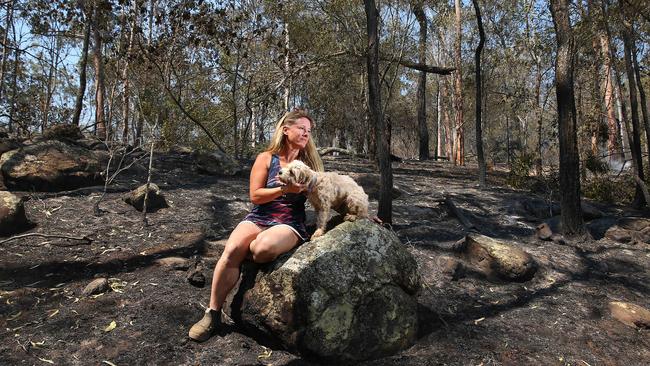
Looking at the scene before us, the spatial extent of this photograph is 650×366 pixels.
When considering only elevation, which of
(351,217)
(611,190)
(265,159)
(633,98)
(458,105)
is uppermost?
(458,105)

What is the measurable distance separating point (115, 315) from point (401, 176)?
31.9 feet

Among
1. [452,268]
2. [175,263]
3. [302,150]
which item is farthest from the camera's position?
[452,268]

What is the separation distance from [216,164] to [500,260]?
6.59m

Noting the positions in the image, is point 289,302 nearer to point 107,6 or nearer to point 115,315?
point 115,315

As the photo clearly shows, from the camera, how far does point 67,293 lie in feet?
13.6

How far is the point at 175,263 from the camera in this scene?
16.1 ft

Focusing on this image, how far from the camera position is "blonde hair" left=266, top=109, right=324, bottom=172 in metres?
3.61

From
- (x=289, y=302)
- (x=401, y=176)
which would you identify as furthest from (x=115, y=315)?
(x=401, y=176)

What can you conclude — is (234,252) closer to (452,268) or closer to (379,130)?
(452,268)

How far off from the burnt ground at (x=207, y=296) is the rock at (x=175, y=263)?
0.09 meters

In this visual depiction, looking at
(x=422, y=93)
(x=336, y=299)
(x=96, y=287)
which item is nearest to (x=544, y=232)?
(x=336, y=299)

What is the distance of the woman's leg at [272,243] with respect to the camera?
3.34 meters

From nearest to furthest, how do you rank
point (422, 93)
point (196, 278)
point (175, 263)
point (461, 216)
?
point (196, 278), point (175, 263), point (461, 216), point (422, 93)

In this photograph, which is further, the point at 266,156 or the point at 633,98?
the point at 633,98
